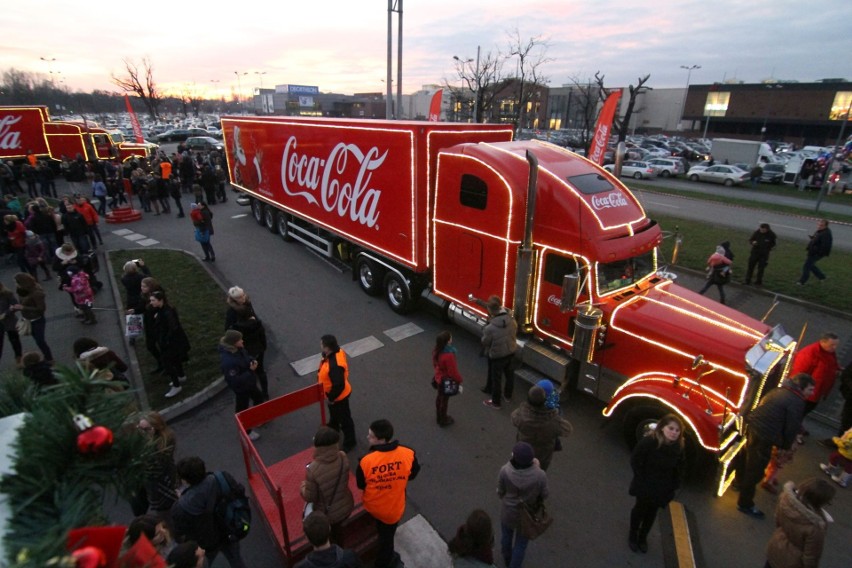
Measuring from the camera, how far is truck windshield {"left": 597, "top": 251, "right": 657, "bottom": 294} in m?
6.33

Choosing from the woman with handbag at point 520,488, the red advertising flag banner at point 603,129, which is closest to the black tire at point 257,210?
the red advertising flag banner at point 603,129

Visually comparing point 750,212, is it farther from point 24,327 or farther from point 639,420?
point 24,327

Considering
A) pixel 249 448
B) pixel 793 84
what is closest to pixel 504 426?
pixel 249 448

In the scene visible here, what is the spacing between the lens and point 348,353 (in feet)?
27.9

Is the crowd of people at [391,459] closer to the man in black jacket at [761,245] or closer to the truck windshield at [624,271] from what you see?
the truck windshield at [624,271]

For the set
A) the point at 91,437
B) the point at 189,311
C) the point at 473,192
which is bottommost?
the point at 189,311

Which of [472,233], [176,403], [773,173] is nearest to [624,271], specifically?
[472,233]

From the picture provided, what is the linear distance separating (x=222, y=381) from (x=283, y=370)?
1028mm

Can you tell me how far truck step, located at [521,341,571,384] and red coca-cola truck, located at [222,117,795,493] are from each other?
2cm

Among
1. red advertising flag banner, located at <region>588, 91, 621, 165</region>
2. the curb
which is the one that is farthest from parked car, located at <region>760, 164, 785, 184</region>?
the curb

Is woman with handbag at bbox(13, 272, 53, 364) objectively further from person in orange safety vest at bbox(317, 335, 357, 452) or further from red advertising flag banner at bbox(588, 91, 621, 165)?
red advertising flag banner at bbox(588, 91, 621, 165)

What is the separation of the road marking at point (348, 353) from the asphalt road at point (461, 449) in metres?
0.12

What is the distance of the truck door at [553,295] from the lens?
6.54m

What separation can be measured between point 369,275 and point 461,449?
220 inches
